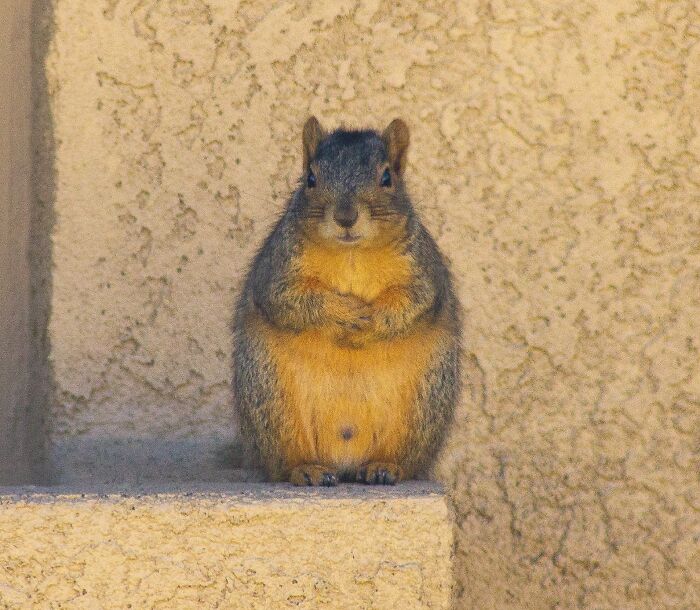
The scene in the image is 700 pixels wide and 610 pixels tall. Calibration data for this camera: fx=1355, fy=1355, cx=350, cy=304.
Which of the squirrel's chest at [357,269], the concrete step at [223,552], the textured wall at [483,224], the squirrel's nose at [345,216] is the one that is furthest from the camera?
the textured wall at [483,224]

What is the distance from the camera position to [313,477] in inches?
114

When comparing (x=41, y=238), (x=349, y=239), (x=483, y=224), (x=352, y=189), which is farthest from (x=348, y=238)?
(x=41, y=238)

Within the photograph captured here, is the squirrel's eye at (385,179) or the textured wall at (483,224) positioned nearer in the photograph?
the squirrel's eye at (385,179)

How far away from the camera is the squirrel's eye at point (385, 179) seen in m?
3.03

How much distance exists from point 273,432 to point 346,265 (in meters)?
0.40

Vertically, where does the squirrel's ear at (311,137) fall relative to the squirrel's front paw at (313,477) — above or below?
above

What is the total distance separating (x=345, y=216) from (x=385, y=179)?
0.74 feet

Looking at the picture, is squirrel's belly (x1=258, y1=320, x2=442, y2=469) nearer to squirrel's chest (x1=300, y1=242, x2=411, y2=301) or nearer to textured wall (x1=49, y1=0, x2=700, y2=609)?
squirrel's chest (x1=300, y1=242, x2=411, y2=301)

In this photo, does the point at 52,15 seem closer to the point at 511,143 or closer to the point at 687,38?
the point at 511,143

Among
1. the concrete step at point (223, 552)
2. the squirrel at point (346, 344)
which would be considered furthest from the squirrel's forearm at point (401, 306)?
the concrete step at point (223, 552)

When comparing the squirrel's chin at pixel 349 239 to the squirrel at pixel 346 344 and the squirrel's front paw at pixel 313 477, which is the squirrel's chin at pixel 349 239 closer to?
the squirrel at pixel 346 344

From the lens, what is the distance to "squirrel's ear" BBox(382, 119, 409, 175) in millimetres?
3096

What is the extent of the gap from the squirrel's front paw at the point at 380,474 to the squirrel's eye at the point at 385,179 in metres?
0.62

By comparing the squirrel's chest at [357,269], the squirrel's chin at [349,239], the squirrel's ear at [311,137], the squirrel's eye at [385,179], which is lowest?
the squirrel's chest at [357,269]
